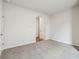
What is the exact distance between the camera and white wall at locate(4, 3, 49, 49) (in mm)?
4465

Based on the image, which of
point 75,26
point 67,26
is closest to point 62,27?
point 67,26

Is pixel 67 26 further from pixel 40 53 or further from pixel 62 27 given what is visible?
pixel 40 53

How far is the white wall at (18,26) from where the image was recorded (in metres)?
4.46

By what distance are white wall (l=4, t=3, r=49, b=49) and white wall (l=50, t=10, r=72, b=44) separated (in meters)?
1.63

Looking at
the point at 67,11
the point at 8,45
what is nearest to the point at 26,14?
the point at 8,45

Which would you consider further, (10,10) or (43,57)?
(10,10)

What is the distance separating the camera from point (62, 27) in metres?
5.68

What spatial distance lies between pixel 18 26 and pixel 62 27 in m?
3.07

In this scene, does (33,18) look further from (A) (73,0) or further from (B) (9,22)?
(A) (73,0)

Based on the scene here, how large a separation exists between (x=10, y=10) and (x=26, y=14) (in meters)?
1.08

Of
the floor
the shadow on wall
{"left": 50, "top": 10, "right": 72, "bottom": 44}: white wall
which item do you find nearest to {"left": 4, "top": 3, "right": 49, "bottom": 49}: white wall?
the floor

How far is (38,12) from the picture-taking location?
5.87 metres

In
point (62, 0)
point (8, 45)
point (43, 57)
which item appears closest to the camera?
point (43, 57)

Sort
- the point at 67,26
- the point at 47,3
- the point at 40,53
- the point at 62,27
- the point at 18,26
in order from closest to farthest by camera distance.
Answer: the point at 40,53
the point at 47,3
the point at 18,26
the point at 67,26
the point at 62,27
